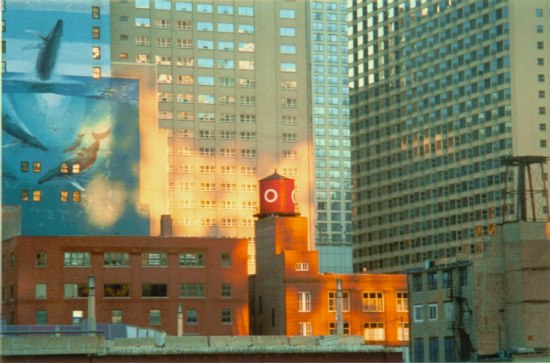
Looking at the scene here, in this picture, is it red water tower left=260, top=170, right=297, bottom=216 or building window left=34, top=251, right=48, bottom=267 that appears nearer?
building window left=34, top=251, right=48, bottom=267

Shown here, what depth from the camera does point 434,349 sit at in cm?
14938

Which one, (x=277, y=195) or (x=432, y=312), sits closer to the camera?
(x=432, y=312)

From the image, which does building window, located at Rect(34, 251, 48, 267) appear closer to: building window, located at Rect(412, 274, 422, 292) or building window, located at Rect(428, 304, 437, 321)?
building window, located at Rect(412, 274, 422, 292)

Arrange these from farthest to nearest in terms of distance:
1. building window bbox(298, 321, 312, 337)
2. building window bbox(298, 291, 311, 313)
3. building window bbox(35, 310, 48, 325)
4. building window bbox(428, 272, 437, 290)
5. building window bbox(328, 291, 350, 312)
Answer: building window bbox(328, 291, 350, 312), building window bbox(298, 291, 311, 313), building window bbox(298, 321, 312, 337), building window bbox(35, 310, 48, 325), building window bbox(428, 272, 437, 290)

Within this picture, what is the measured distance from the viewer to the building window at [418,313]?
154m

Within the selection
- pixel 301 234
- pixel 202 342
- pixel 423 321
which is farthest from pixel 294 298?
pixel 202 342

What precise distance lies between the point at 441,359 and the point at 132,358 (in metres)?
64.1

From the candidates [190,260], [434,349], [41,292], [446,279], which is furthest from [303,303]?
[41,292]

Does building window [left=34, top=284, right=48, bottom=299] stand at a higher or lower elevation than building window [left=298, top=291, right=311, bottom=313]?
higher

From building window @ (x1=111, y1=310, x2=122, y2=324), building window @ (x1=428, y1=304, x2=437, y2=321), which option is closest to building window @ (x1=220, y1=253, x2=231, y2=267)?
building window @ (x1=111, y1=310, x2=122, y2=324)

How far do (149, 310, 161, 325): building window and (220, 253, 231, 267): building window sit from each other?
32.3 ft

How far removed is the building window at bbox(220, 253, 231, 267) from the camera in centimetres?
16175

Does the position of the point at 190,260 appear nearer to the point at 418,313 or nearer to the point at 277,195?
the point at 277,195

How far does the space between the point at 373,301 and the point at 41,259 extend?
139 ft
